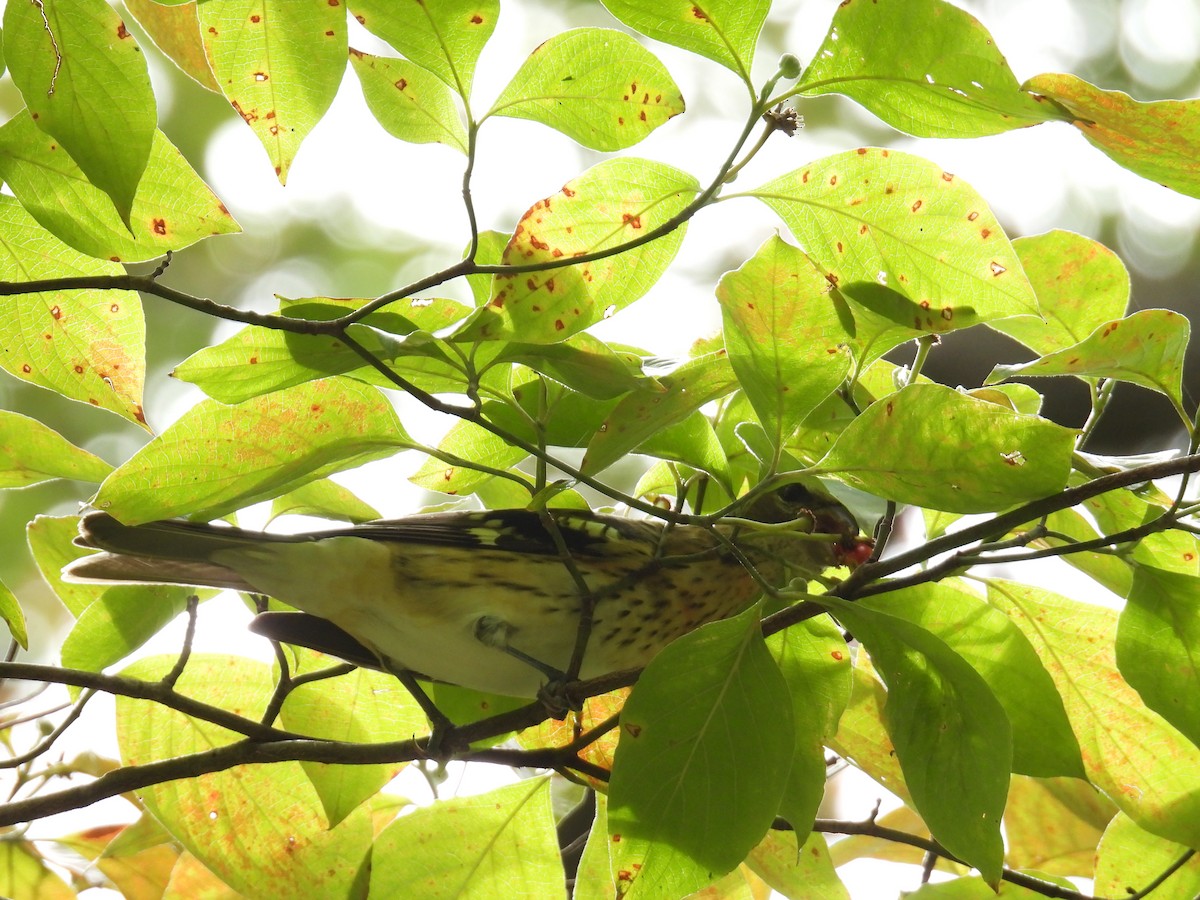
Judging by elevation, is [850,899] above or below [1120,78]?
below

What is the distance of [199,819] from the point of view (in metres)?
2.02

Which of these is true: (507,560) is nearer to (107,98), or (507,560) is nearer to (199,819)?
(199,819)

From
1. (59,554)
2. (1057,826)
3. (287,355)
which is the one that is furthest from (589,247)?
(1057,826)

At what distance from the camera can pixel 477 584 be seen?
255 cm

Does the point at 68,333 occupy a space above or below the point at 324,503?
above

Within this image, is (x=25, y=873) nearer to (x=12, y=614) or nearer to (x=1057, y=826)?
(x=12, y=614)

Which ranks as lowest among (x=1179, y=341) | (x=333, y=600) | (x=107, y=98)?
(x=333, y=600)

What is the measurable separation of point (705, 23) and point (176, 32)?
2.84 ft

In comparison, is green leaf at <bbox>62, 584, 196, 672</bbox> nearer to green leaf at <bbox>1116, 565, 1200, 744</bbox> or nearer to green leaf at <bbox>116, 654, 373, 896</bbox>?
green leaf at <bbox>116, 654, 373, 896</bbox>

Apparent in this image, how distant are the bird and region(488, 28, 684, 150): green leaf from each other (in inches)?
32.4

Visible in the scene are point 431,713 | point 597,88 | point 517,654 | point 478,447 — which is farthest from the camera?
point 517,654

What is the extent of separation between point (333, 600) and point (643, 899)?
1096mm

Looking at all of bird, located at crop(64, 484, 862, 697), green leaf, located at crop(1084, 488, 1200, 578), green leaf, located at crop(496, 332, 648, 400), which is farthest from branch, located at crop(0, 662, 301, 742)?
green leaf, located at crop(1084, 488, 1200, 578)

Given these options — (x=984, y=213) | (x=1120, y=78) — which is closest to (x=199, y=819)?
(x=984, y=213)
